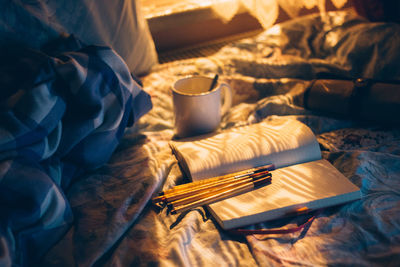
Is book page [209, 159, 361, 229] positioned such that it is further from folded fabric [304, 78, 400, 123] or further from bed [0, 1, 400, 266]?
folded fabric [304, 78, 400, 123]

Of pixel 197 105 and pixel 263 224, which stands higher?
pixel 197 105

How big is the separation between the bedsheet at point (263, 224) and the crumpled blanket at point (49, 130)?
4 cm

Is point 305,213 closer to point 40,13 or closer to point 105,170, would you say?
point 105,170

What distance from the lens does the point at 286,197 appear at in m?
0.41

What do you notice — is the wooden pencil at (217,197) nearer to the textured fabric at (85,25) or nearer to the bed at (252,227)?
the bed at (252,227)

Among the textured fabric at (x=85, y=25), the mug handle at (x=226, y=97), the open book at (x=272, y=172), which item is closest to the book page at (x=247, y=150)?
Result: the open book at (x=272, y=172)

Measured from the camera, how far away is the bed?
357mm

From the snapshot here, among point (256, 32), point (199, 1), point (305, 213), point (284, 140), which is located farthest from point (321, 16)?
point (305, 213)

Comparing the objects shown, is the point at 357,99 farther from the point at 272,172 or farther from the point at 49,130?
the point at 49,130

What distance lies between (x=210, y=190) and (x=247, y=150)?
0.32 feet

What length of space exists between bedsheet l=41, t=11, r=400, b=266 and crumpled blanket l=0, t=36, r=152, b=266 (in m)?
0.04

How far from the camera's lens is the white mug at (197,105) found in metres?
0.52

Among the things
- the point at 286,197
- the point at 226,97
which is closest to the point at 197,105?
the point at 226,97

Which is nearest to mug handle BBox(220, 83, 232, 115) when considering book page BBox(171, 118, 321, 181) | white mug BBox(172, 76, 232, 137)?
white mug BBox(172, 76, 232, 137)
